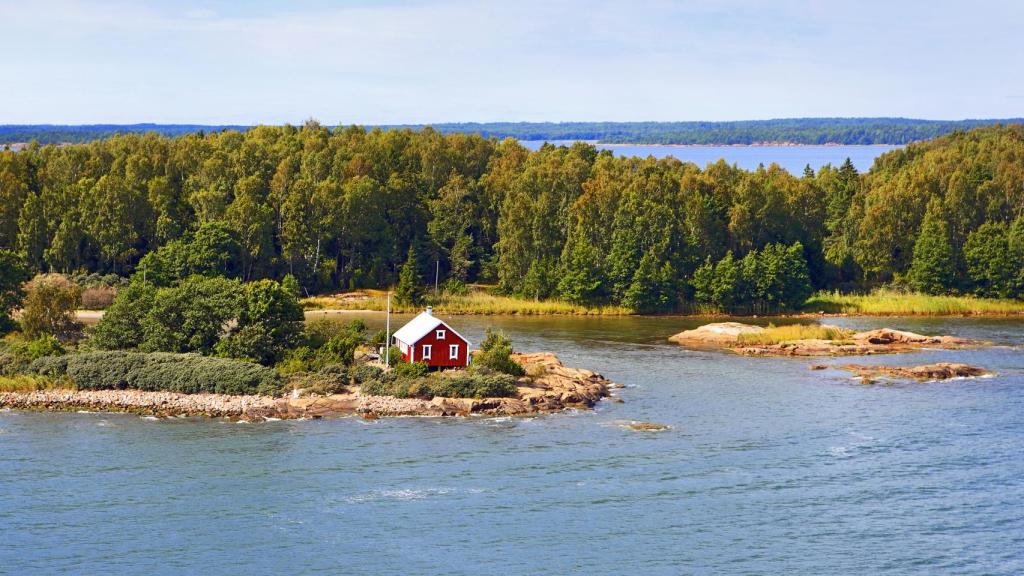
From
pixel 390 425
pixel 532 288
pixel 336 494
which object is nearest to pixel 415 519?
pixel 336 494

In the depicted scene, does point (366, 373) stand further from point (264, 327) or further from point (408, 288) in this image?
point (408, 288)

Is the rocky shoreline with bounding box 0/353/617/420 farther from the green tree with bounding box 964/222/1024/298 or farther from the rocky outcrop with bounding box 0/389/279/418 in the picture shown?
the green tree with bounding box 964/222/1024/298

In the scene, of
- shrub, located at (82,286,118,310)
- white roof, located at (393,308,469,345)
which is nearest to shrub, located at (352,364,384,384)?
white roof, located at (393,308,469,345)

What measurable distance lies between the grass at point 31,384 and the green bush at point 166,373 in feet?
1.45

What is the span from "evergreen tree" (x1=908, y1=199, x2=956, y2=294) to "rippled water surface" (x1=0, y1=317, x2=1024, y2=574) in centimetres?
4126

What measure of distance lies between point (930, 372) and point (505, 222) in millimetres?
44561

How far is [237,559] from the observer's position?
36.4 m

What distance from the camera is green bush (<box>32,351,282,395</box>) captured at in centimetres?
5619

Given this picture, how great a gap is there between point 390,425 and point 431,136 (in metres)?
69.4

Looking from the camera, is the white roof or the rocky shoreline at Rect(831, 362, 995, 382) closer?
the white roof

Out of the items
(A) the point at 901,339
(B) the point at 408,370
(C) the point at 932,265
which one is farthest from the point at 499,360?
(C) the point at 932,265

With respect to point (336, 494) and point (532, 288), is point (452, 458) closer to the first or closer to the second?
point (336, 494)

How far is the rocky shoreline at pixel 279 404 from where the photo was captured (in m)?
54.3

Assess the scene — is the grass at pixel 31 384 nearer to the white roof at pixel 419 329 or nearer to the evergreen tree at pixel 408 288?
the white roof at pixel 419 329
